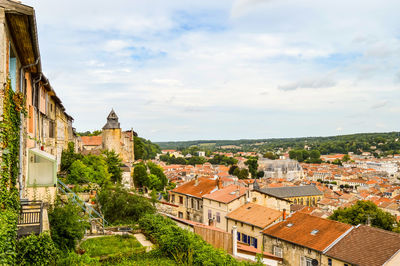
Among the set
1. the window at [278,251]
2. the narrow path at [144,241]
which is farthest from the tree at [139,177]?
the narrow path at [144,241]

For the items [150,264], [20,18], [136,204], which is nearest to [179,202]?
[136,204]

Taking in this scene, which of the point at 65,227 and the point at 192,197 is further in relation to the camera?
the point at 192,197

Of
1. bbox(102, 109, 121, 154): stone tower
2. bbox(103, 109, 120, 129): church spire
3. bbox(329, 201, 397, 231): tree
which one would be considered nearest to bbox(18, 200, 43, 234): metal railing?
bbox(329, 201, 397, 231): tree

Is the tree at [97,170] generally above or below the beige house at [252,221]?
above

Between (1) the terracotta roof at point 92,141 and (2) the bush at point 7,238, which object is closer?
(2) the bush at point 7,238

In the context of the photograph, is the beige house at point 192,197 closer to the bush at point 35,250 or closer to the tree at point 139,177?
the tree at point 139,177

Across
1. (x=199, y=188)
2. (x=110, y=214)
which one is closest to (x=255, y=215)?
(x=199, y=188)

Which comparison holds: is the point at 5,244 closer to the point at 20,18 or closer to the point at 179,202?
the point at 20,18

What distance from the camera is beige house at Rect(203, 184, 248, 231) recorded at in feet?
99.9

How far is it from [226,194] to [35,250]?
85.9 feet

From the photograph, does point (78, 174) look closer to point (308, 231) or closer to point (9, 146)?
point (308, 231)

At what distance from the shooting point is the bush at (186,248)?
11.6m

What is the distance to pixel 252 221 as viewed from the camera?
90.0 ft

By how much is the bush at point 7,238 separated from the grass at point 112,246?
637cm
